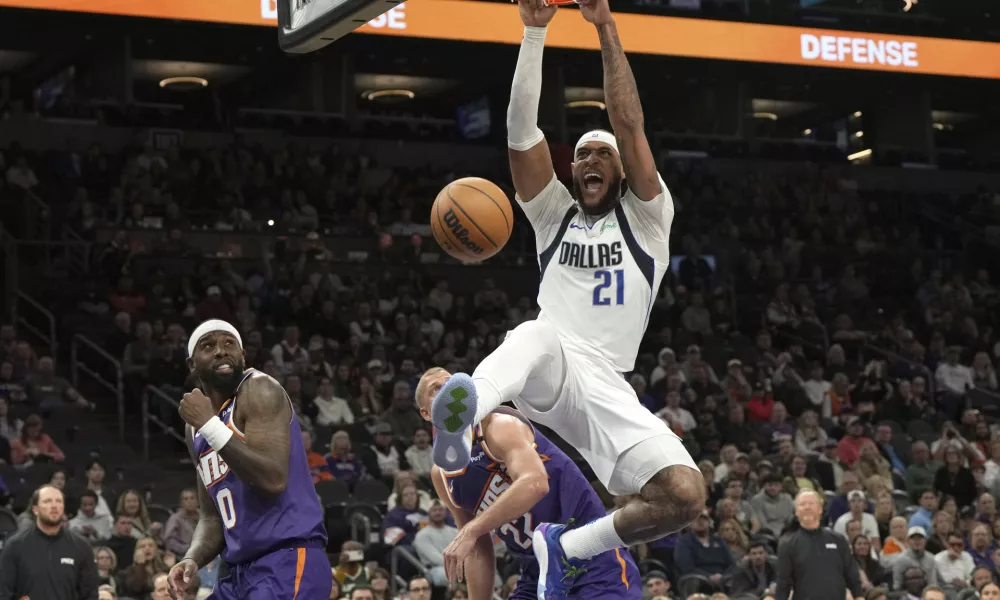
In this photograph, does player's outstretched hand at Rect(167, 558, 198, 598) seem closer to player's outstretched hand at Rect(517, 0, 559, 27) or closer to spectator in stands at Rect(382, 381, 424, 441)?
player's outstretched hand at Rect(517, 0, 559, 27)

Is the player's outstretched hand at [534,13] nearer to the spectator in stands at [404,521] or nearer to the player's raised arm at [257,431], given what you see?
the player's raised arm at [257,431]

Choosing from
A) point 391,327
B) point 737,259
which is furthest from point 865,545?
point 737,259

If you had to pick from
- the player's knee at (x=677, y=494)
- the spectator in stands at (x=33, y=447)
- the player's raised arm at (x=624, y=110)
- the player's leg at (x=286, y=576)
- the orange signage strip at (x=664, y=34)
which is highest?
the orange signage strip at (x=664, y=34)

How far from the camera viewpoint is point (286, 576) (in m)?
6.35

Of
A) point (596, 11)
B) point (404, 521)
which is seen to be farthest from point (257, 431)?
point (404, 521)

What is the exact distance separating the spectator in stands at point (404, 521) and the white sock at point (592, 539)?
22.5 ft

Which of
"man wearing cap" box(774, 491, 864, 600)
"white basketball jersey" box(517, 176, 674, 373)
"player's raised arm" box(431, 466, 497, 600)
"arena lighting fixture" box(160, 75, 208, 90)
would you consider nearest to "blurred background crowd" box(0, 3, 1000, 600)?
"man wearing cap" box(774, 491, 864, 600)

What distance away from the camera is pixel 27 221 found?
2039 centimetres

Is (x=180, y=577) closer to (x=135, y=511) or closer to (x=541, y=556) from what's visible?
(x=541, y=556)

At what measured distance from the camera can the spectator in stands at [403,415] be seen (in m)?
16.2

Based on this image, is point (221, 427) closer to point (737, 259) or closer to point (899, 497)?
point (899, 497)

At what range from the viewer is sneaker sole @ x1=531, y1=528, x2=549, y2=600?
656 cm

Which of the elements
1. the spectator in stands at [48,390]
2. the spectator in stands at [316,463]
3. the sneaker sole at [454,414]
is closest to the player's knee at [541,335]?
the sneaker sole at [454,414]

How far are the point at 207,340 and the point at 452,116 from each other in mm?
23620
